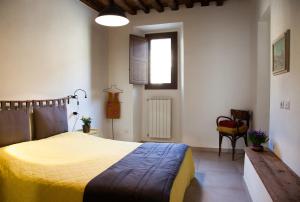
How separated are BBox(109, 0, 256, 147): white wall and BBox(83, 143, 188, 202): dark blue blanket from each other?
244 cm

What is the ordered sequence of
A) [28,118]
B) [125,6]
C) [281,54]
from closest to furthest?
1. [281,54]
2. [28,118]
3. [125,6]

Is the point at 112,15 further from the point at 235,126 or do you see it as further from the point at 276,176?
the point at 235,126

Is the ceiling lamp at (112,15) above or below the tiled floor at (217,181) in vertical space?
above

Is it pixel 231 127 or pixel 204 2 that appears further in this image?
pixel 204 2

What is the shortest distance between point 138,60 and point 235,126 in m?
2.47

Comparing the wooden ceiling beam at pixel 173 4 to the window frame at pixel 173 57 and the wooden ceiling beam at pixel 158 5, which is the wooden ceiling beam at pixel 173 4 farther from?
the window frame at pixel 173 57

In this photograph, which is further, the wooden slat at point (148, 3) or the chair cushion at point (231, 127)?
the wooden slat at point (148, 3)

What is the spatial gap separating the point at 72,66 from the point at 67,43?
39 centimetres

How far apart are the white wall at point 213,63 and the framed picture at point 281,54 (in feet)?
Result: 4.77

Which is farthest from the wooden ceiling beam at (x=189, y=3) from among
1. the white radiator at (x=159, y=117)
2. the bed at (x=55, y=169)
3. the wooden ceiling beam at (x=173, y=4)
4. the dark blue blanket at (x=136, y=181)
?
the dark blue blanket at (x=136, y=181)

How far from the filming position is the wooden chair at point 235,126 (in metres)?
4.00

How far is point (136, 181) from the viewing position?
1862 millimetres

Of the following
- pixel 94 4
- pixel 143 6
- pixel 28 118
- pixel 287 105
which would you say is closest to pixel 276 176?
pixel 287 105

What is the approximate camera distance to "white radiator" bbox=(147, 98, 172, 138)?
526cm
